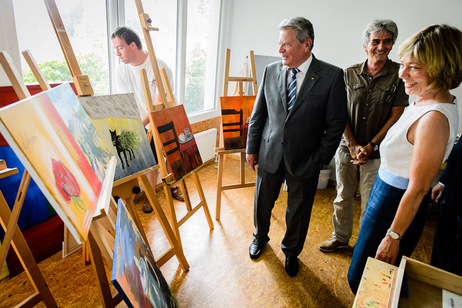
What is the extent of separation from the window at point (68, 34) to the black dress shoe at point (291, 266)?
228cm

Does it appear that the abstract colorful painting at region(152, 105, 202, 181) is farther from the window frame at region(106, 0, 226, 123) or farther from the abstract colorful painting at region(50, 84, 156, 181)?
the window frame at region(106, 0, 226, 123)

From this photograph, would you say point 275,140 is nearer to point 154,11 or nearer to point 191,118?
point 191,118

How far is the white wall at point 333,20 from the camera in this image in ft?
8.27

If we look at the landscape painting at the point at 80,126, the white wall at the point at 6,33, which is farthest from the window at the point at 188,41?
the landscape painting at the point at 80,126

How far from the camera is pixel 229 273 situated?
1807 millimetres

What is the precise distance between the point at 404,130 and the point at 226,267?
4.81 feet

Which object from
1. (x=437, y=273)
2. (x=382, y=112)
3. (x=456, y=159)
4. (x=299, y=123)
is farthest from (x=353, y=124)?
(x=437, y=273)

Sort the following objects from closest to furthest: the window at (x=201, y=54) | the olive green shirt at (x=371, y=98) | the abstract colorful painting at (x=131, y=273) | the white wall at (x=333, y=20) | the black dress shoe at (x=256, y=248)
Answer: the abstract colorful painting at (x=131, y=273)
the olive green shirt at (x=371, y=98)
the black dress shoe at (x=256, y=248)
the white wall at (x=333, y=20)
the window at (x=201, y=54)

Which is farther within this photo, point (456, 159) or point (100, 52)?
point (100, 52)

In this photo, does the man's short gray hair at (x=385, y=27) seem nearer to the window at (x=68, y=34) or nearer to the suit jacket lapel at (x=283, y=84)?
the suit jacket lapel at (x=283, y=84)

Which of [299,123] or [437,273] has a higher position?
[299,123]

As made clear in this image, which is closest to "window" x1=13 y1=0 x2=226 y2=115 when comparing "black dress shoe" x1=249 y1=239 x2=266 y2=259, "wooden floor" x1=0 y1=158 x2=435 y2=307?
"wooden floor" x1=0 y1=158 x2=435 y2=307

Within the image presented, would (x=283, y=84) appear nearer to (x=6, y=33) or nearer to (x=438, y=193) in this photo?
(x=438, y=193)

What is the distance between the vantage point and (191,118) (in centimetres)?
341
